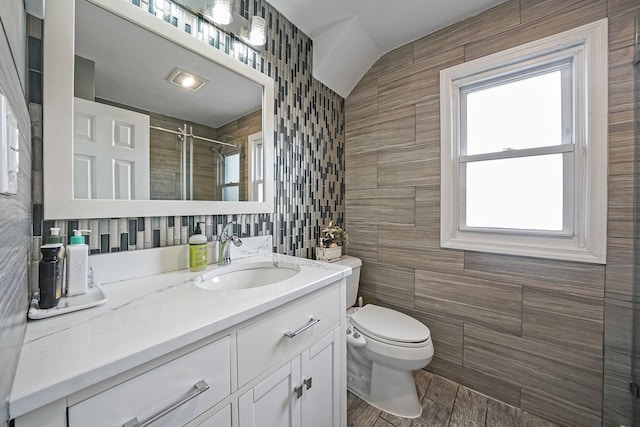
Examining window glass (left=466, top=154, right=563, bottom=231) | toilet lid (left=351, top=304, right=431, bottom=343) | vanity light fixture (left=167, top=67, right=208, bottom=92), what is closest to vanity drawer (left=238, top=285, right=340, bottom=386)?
toilet lid (left=351, top=304, right=431, bottom=343)

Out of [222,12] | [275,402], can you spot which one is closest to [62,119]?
[222,12]

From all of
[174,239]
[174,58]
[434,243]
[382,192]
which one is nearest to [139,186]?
[174,239]

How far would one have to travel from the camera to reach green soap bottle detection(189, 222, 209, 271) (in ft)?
3.36

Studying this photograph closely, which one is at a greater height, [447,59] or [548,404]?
[447,59]

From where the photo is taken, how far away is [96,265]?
2.74 ft

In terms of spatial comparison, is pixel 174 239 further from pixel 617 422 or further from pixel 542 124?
pixel 617 422

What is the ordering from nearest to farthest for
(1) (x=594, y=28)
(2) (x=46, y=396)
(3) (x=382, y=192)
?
(2) (x=46, y=396) < (1) (x=594, y=28) < (3) (x=382, y=192)

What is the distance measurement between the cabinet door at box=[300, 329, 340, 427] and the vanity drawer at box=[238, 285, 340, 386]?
0.06m

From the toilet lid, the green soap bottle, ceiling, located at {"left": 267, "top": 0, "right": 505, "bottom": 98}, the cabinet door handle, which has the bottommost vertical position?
the toilet lid

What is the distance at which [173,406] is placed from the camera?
0.52 meters

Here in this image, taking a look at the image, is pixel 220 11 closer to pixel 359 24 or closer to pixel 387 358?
pixel 359 24

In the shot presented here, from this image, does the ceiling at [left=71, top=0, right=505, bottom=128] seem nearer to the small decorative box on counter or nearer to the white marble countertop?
the white marble countertop

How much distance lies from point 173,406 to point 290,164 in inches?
51.1

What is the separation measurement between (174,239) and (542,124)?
199 centimetres
